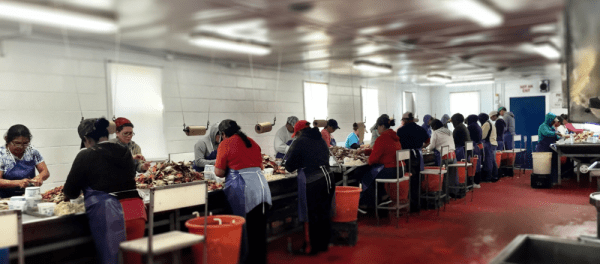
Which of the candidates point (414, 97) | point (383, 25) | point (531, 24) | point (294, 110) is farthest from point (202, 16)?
point (414, 97)

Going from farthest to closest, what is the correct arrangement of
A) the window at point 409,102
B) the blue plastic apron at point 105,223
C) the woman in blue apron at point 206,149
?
the window at point 409,102
the woman in blue apron at point 206,149
the blue plastic apron at point 105,223

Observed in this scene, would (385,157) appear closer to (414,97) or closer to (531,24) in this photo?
(531,24)

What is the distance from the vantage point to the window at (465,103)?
16.1 meters

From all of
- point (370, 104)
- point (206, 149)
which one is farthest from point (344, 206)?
point (370, 104)

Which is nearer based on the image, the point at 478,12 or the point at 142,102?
the point at 478,12

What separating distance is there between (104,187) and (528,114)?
47.8ft

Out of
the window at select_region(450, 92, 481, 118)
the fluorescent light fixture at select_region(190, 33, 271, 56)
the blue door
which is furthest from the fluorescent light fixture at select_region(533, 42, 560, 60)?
the window at select_region(450, 92, 481, 118)

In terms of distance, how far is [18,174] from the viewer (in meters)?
4.43

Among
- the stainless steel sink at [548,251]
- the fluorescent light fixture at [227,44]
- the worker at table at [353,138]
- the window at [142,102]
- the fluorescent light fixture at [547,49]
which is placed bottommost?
the stainless steel sink at [548,251]

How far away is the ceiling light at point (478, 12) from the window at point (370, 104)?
7.47 meters

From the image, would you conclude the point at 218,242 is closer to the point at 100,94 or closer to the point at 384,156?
the point at 384,156

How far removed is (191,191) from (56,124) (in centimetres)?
420

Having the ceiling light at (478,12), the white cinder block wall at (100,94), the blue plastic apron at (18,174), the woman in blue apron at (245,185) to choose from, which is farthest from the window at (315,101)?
the blue plastic apron at (18,174)

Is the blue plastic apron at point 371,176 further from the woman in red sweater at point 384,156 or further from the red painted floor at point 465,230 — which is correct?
the red painted floor at point 465,230
